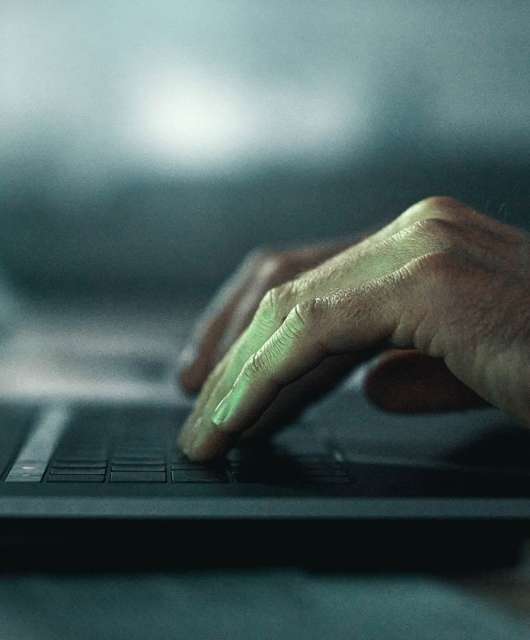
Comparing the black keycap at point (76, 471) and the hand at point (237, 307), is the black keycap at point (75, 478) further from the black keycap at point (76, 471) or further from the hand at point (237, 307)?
the hand at point (237, 307)

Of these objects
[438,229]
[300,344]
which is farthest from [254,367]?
[438,229]

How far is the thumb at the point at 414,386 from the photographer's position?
2.46 ft

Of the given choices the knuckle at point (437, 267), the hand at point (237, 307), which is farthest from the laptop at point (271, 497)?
the hand at point (237, 307)

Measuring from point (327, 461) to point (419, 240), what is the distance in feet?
0.46

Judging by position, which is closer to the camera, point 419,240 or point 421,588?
point 421,588

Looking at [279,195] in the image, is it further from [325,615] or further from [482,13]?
[325,615]

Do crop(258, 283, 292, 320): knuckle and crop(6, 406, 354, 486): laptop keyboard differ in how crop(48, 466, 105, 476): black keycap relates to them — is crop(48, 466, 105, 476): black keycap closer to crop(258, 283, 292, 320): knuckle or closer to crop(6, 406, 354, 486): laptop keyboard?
crop(6, 406, 354, 486): laptop keyboard

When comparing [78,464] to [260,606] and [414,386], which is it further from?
[414,386]

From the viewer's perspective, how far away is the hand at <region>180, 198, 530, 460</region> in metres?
0.56

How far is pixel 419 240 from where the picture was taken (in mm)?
602

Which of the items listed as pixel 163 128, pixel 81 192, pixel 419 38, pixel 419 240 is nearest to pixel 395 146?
pixel 419 38

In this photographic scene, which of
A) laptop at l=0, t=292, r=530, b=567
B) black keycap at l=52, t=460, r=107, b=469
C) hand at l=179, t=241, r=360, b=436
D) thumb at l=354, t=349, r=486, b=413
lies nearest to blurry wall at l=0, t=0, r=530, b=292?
hand at l=179, t=241, r=360, b=436

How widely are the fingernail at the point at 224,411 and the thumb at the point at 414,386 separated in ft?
0.61

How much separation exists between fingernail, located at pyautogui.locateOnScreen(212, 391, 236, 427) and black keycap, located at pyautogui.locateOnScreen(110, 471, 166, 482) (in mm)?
51
